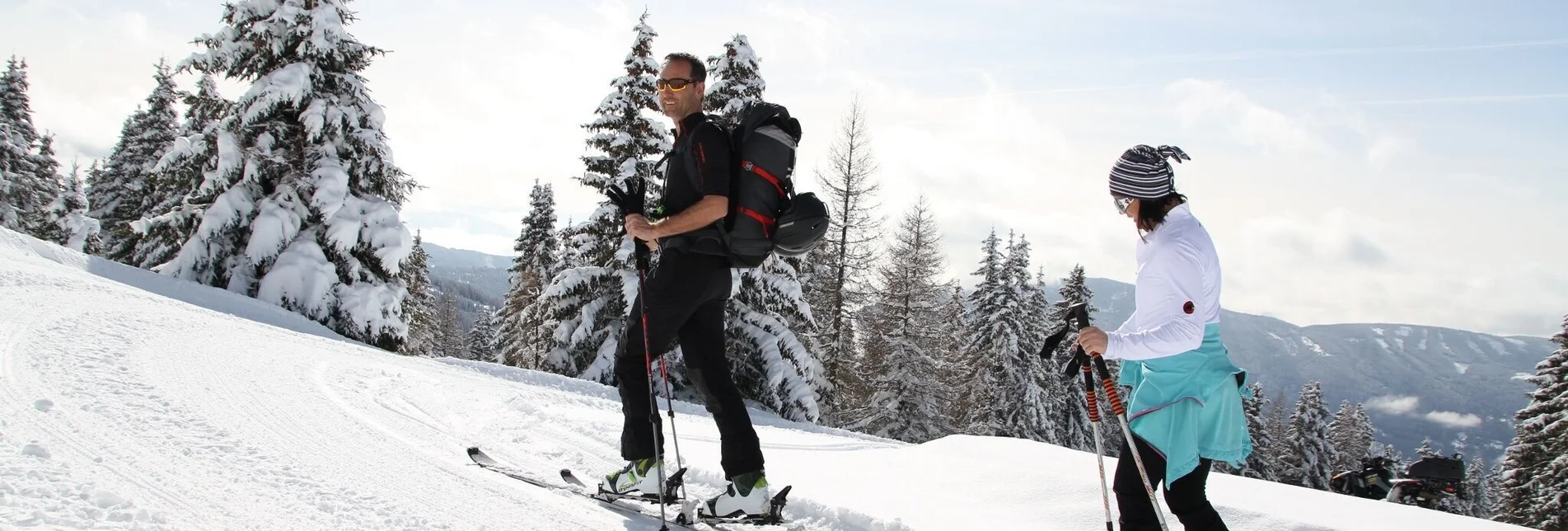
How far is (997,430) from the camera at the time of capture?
3064 centimetres

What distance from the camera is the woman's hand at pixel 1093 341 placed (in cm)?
275

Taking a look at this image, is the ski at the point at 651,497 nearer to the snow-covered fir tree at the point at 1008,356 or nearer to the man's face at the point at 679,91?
the man's face at the point at 679,91

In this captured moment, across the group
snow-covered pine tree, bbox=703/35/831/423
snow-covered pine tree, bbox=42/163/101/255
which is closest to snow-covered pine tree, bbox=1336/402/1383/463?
snow-covered pine tree, bbox=703/35/831/423

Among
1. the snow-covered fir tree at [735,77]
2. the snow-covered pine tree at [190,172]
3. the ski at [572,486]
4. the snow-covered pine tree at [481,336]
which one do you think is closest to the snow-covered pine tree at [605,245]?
the snow-covered fir tree at [735,77]

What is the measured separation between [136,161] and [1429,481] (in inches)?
1487

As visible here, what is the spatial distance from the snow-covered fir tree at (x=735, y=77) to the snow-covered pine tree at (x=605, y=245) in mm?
1456

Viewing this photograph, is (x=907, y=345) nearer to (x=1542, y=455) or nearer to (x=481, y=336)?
(x=1542, y=455)

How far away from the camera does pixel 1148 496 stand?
2893 mm

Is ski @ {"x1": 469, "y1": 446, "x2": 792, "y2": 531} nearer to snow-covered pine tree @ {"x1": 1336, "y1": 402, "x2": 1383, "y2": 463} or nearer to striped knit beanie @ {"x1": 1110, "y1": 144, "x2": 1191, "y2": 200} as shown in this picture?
striped knit beanie @ {"x1": 1110, "y1": 144, "x2": 1191, "y2": 200}

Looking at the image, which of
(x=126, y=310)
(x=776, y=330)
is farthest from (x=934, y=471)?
(x=776, y=330)

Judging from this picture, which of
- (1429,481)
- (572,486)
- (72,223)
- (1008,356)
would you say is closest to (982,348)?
(1008,356)

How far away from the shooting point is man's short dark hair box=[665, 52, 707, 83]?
3.88 metres

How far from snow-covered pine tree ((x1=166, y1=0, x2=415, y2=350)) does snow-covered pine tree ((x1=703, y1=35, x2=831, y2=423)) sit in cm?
708

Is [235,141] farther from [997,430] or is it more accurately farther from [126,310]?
[997,430]
